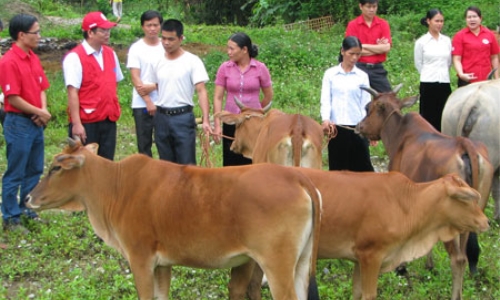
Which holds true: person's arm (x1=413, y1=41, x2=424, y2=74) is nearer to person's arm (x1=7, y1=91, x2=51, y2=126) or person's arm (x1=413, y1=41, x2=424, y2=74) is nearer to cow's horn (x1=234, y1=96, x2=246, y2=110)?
cow's horn (x1=234, y1=96, x2=246, y2=110)

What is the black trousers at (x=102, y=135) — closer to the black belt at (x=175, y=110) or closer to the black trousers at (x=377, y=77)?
the black belt at (x=175, y=110)

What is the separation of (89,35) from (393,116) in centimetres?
312

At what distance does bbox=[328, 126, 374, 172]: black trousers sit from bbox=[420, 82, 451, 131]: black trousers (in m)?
2.23

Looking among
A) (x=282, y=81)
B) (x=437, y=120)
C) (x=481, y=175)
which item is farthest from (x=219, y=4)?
(x=481, y=175)

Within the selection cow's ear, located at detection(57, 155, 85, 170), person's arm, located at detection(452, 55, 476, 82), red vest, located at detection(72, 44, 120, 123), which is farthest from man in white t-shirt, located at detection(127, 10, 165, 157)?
person's arm, located at detection(452, 55, 476, 82)

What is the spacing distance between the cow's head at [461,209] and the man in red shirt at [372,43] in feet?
12.3

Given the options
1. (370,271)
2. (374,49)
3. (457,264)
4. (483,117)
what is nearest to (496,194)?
(483,117)

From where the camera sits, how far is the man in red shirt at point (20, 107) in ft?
25.7

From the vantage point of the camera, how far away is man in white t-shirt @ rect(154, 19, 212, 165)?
7832mm

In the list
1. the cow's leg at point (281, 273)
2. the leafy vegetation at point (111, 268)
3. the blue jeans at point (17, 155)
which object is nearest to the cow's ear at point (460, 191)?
the leafy vegetation at point (111, 268)

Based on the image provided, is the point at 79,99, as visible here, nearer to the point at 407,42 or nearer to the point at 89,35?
the point at 89,35

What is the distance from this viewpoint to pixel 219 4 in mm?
25328

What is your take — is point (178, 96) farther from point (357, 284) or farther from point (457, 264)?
point (457, 264)

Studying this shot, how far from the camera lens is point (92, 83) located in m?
7.88
